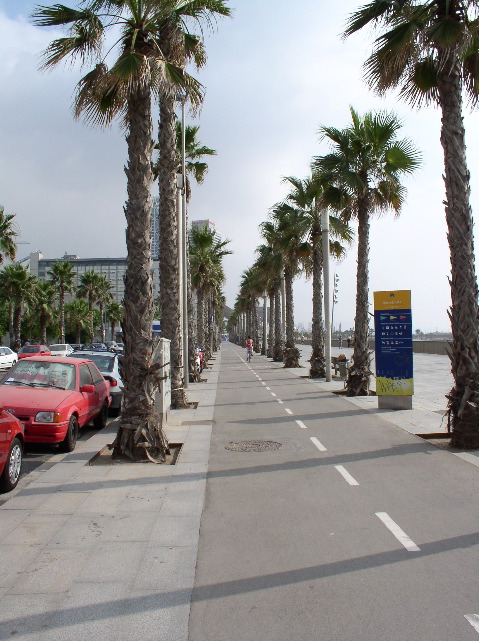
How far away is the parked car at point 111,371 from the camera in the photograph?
49.3 feet

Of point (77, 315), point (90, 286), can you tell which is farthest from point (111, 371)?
point (77, 315)

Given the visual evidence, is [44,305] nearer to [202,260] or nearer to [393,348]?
[202,260]

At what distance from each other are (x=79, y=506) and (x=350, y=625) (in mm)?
3852

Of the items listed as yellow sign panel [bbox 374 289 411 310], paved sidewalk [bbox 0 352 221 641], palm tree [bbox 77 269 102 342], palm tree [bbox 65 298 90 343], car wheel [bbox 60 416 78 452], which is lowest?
paved sidewalk [bbox 0 352 221 641]

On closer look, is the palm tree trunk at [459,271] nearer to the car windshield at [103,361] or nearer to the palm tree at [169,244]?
the palm tree at [169,244]

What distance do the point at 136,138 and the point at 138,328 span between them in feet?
10.1

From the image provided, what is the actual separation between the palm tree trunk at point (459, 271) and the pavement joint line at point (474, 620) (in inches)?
241

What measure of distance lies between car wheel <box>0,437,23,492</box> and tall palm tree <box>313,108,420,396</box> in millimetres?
12887

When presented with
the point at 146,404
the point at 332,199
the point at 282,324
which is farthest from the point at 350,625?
the point at 282,324

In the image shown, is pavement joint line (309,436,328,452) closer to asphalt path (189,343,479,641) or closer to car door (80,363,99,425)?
asphalt path (189,343,479,641)

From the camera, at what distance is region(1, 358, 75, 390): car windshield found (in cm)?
1084

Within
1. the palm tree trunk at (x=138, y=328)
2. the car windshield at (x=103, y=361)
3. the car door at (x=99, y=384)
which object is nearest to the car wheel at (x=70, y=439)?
the palm tree trunk at (x=138, y=328)

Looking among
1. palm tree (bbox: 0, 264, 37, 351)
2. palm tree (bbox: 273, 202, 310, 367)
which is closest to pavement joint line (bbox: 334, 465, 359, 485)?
palm tree (bbox: 273, 202, 310, 367)

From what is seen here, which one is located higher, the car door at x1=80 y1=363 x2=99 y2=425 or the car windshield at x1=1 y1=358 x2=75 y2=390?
the car windshield at x1=1 y1=358 x2=75 y2=390
